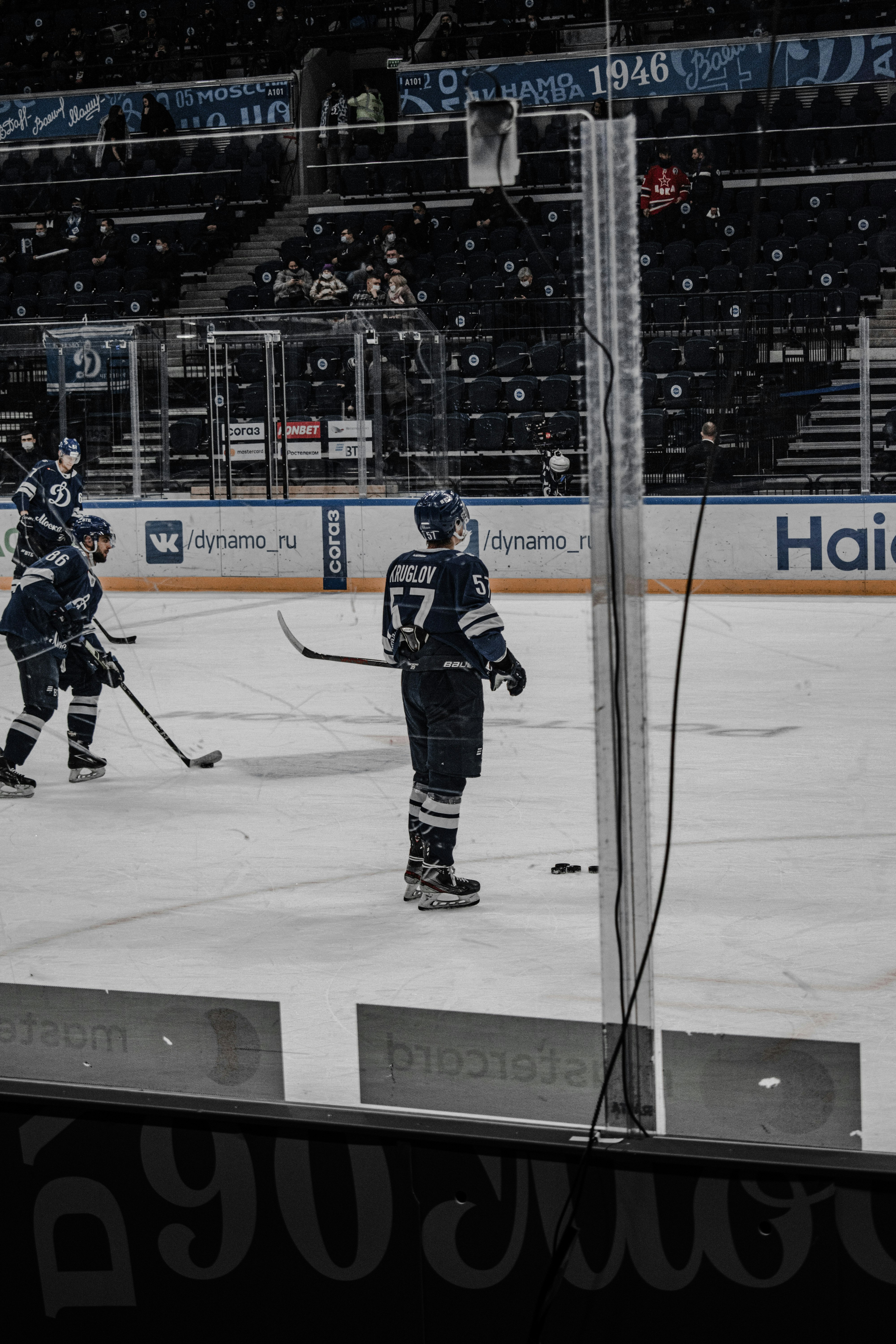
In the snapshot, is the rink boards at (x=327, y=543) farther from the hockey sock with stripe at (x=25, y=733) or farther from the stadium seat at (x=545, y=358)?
the hockey sock with stripe at (x=25, y=733)

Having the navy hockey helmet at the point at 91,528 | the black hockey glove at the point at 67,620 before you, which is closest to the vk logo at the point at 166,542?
the navy hockey helmet at the point at 91,528

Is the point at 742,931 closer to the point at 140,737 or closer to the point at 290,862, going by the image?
the point at 290,862

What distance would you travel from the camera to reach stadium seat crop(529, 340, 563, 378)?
360 centimetres

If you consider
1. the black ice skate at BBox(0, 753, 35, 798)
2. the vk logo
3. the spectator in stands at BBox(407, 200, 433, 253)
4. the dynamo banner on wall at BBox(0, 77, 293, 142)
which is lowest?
the black ice skate at BBox(0, 753, 35, 798)

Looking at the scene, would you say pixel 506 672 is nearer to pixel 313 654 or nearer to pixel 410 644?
pixel 410 644

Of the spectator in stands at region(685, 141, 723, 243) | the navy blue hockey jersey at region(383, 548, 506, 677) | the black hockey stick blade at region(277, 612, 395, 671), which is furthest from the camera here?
the navy blue hockey jersey at region(383, 548, 506, 677)

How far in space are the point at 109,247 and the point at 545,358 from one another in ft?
7.93

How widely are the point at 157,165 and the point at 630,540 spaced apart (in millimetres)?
1596

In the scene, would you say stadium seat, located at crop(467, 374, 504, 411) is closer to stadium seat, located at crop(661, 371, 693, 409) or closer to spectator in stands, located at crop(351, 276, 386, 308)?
spectator in stands, located at crop(351, 276, 386, 308)

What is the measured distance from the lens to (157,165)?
285 cm

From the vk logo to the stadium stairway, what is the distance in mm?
1026

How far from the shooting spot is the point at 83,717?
6074 mm

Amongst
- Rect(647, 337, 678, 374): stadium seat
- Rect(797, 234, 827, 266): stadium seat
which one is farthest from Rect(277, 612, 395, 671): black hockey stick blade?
Rect(797, 234, 827, 266): stadium seat

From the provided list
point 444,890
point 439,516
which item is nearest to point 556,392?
point 439,516
